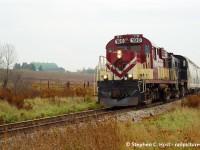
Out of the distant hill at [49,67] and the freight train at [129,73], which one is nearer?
the freight train at [129,73]

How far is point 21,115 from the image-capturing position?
1312cm

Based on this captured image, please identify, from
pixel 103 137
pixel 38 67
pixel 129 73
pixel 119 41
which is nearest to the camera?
pixel 103 137

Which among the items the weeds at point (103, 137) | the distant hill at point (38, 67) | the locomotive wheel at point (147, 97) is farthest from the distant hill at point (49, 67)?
the weeds at point (103, 137)

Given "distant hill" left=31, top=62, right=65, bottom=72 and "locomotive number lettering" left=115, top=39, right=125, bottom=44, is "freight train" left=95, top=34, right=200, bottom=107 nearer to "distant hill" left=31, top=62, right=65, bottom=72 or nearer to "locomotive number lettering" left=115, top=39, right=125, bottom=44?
"locomotive number lettering" left=115, top=39, right=125, bottom=44

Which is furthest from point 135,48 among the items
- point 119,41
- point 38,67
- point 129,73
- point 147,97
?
point 38,67

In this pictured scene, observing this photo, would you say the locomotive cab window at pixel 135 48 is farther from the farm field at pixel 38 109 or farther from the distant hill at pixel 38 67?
the distant hill at pixel 38 67

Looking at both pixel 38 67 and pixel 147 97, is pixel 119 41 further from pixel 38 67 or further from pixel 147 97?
pixel 38 67

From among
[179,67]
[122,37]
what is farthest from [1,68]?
[122,37]

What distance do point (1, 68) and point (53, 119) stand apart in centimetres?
2669

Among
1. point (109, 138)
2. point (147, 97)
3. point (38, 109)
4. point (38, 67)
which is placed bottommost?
point (38, 109)

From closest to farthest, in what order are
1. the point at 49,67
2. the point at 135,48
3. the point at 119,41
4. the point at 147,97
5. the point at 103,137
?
1. the point at 103,137
2. the point at 147,97
3. the point at 135,48
4. the point at 119,41
5. the point at 49,67

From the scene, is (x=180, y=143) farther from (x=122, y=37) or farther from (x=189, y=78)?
(x=189, y=78)

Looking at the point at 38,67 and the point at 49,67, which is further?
the point at 49,67

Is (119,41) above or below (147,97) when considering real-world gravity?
above
